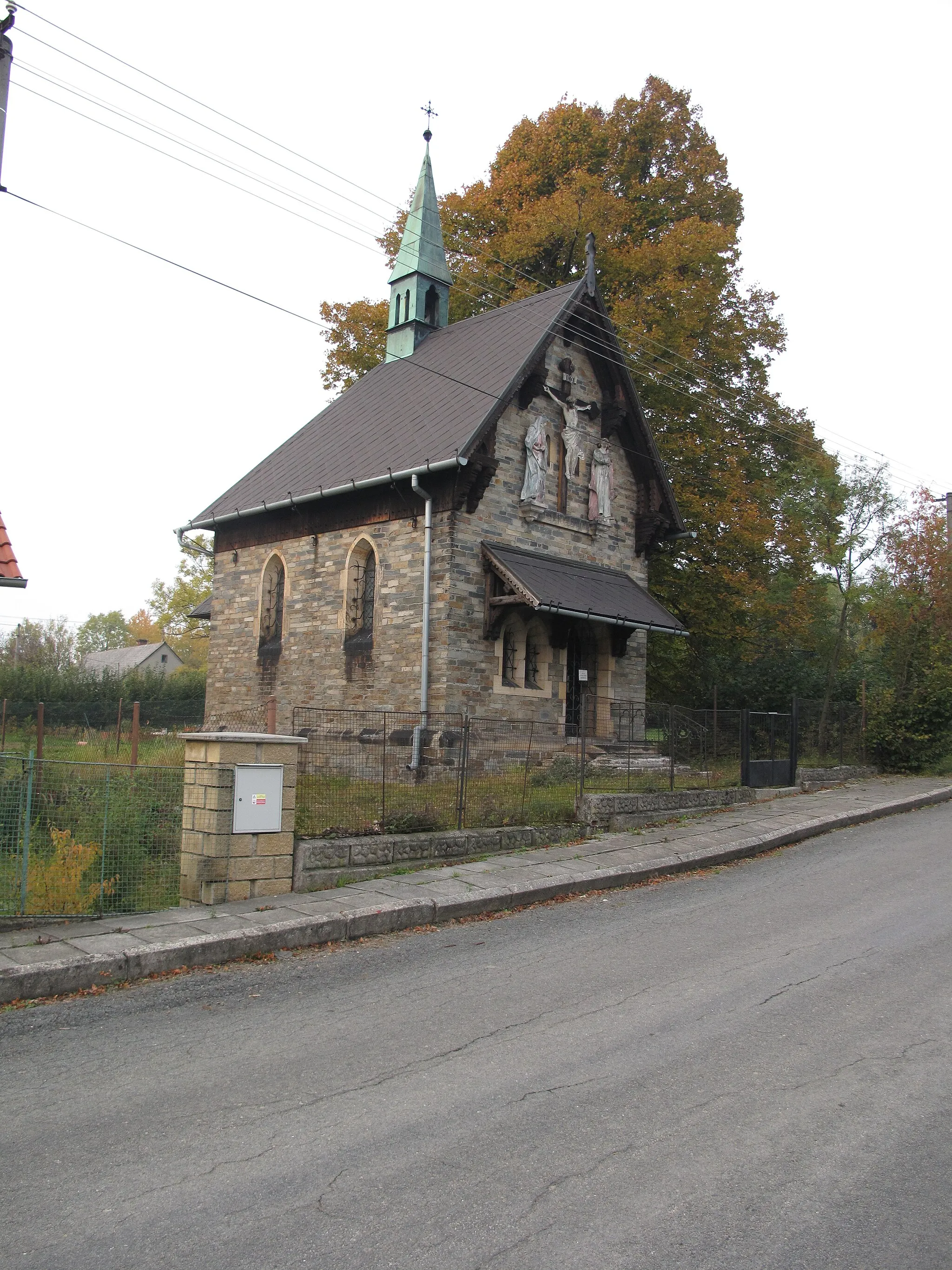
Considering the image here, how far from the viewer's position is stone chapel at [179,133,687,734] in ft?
58.5

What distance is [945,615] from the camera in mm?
23562

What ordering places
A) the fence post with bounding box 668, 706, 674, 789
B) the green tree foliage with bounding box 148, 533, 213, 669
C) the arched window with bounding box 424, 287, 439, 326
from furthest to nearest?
the green tree foliage with bounding box 148, 533, 213, 669 < the arched window with bounding box 424, 287, 439, 326 < the fence post with bounding box 668, 706, 674, 789

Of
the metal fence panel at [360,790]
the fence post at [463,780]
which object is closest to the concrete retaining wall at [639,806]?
the metal fence panel at [360,790]

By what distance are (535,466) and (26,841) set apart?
1313cm

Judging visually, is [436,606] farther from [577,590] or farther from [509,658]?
[577,590]

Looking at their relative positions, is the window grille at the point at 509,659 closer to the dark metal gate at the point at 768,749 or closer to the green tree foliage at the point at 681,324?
the dark metal gate at the point at 768,749

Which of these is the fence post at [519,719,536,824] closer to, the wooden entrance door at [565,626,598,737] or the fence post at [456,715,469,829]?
the fence post at [456,715,469,829]

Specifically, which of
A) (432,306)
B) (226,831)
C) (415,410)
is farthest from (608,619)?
(432,306)

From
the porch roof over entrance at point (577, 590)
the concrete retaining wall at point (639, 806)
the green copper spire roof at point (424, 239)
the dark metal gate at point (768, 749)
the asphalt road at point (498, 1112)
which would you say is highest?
the green copper spire roof at point (424, 239)

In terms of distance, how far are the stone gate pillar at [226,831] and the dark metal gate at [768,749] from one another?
10242mm

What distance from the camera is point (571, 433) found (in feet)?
66.7

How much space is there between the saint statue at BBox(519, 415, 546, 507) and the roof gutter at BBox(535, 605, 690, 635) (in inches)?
90.7

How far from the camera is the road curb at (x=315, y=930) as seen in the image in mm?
6816

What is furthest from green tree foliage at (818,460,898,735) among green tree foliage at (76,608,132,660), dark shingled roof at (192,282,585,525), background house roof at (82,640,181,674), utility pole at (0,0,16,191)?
green tree foliage at (76,608,132,660)
